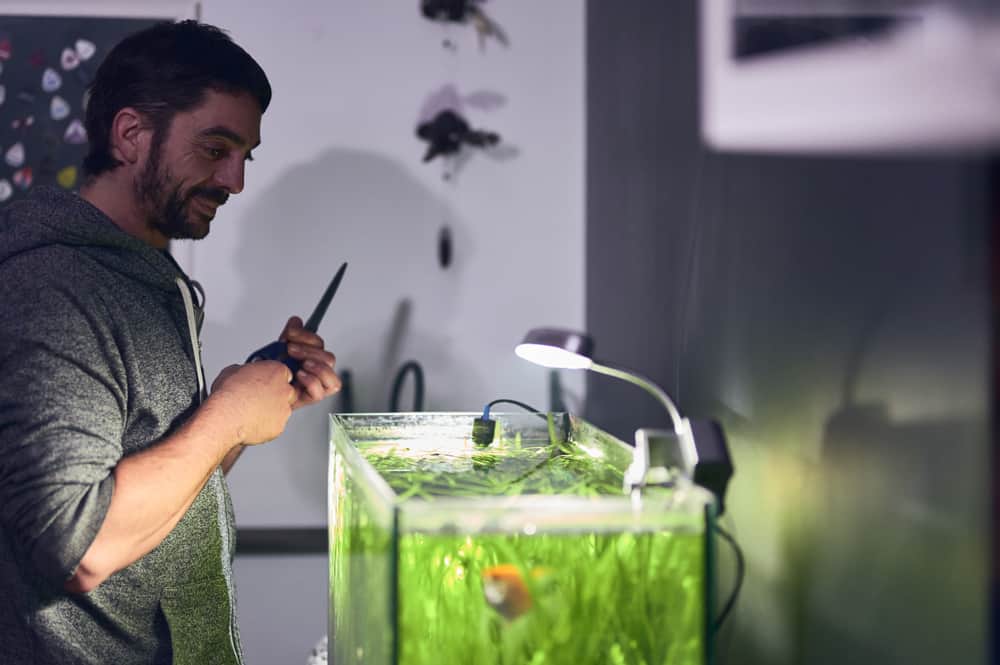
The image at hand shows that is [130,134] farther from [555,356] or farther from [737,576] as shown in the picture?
[737,576]

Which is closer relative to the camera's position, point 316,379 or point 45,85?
point 316,379

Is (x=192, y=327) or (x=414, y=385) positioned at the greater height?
(x=192, y=327)

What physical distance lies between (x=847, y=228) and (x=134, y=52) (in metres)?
1.08

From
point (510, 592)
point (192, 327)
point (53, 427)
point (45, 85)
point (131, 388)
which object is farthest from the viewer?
point (45, 85)

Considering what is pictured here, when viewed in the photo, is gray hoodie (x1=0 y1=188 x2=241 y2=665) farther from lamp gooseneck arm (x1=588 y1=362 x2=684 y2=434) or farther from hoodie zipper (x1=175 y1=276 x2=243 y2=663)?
lamp gooseneck arm (x1=588 y1=362 x2=684 y2=434)

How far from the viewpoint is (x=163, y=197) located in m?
1.32

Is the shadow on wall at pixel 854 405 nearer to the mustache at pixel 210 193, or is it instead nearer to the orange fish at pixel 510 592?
the orange fish at pixel 510 592

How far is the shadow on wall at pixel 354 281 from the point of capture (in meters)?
2.26

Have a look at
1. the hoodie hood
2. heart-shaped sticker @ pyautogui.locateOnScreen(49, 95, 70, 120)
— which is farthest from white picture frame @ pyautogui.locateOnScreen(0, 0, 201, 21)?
the hoodie hood

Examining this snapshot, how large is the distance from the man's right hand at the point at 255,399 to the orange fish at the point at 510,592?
0.53 meters

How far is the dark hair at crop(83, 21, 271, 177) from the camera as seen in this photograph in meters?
1.32

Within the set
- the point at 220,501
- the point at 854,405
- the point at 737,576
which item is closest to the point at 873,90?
the point at 854,405

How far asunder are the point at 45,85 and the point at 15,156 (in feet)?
0.63

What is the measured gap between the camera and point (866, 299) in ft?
2.40
